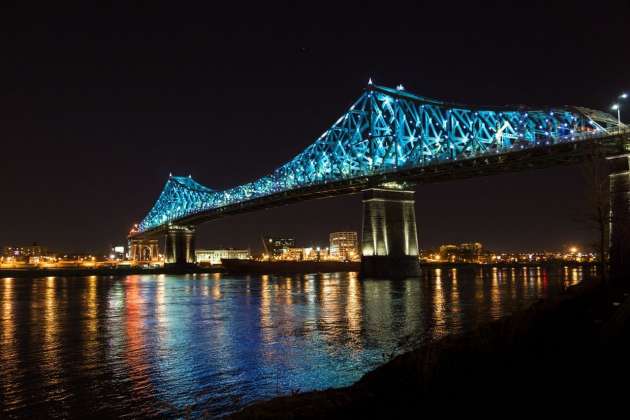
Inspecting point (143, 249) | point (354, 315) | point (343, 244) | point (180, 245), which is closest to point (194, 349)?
point (354, 315)

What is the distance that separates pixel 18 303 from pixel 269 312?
57.4 ft

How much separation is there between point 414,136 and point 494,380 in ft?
185

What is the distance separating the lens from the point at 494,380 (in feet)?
25.3

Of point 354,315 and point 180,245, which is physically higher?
point 180,245

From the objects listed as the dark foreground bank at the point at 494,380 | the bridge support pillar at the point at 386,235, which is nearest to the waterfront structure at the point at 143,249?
the bridge support pillar at the point at 386,235

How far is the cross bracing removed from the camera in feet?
158

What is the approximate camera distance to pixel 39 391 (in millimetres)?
11805

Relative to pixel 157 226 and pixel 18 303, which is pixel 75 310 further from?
pixel 157 226

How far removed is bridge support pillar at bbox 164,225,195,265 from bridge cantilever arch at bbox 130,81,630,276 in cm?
2900

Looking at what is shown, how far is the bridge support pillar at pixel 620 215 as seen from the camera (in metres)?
36.2

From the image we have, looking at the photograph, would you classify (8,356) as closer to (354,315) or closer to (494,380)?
(494,380)

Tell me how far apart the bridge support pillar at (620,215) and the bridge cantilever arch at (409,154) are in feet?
0.44

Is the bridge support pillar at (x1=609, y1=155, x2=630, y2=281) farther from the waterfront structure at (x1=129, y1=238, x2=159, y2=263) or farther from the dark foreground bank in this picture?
the waterfront structure at (x1=129, y1=238, x2=159, y2=263)

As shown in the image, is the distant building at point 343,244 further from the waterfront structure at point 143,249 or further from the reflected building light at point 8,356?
the reflected building light at point 8,356
